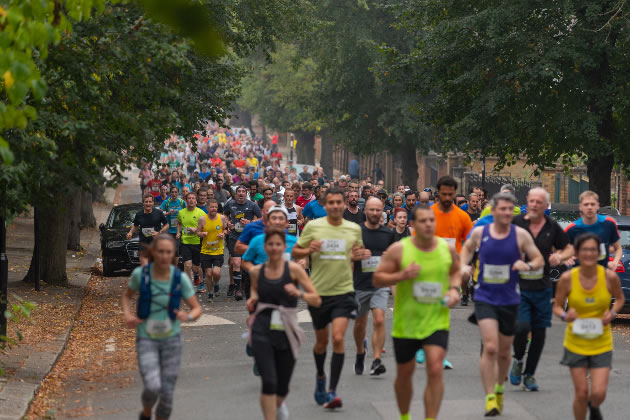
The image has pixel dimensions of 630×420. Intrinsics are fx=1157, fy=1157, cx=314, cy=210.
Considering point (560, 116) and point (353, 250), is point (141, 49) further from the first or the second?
point (560, 116)

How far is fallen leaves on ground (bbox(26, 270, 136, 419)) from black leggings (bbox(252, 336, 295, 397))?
254cm

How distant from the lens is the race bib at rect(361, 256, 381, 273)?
11398 mm

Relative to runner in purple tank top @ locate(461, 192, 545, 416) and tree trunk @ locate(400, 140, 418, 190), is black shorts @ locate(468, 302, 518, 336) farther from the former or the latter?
tree trunk @ locate(400, 140, 418, 190)

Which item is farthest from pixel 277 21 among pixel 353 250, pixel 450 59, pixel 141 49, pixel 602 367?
pixel 602 367

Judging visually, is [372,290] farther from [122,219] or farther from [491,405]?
[122,219]

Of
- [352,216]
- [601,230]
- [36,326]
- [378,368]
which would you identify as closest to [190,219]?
[36,326]

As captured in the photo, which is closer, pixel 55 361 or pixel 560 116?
pixel 55 361

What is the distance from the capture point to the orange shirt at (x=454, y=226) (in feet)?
38.4

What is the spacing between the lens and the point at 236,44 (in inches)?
1029

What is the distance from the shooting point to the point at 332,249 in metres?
10.1

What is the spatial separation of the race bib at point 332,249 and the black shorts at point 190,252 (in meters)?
9.35

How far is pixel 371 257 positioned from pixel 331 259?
1.42 metres

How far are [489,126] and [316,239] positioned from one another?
1538 cm

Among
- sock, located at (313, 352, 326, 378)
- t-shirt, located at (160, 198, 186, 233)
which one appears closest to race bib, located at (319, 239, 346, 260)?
sock, located at (313, 352, 326, 378)
